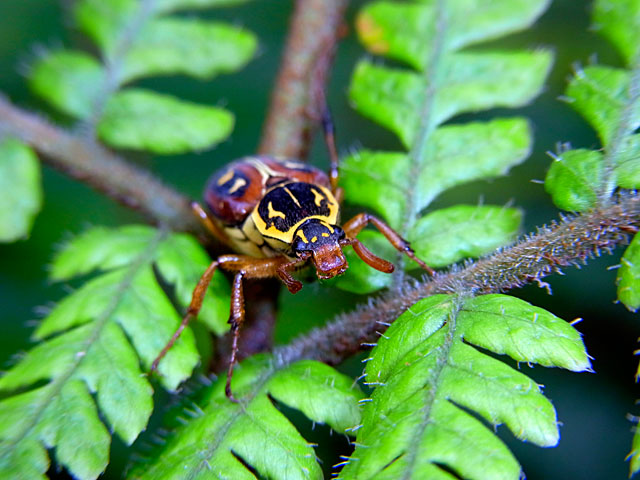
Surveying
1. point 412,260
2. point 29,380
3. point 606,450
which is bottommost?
point 606,450

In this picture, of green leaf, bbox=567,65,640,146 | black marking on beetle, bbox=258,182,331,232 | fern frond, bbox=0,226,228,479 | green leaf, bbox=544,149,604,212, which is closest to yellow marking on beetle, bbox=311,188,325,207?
black marking on beetle, bbox=258,182,331,232

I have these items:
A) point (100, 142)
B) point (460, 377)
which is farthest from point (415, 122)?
point (100, 142)

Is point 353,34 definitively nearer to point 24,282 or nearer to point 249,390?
point 24,282

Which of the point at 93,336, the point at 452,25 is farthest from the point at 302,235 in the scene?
the point at 452,25

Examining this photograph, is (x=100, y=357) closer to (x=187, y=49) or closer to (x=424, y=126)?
(x=424, y=126)

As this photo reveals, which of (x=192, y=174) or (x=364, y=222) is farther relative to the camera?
(x=192, y=174)

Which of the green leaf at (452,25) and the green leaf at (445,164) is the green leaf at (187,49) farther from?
the green leaf at (445,164)
